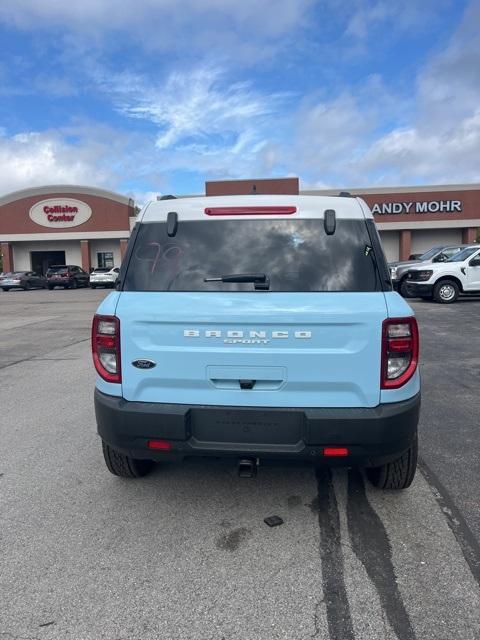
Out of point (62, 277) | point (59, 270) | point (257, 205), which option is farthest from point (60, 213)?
point (257, 205)

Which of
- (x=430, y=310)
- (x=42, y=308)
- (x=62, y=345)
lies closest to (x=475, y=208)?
(x=430, y=310)

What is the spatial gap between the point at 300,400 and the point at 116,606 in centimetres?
140

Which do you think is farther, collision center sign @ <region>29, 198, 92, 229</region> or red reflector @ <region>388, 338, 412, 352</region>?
collision center sign @ <region>29, 198, 92, 229</region>

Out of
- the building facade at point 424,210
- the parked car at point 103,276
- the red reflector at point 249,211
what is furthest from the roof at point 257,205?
the building facade at point 424,210

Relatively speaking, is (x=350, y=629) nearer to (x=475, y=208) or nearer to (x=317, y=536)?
(x=317, y=536)

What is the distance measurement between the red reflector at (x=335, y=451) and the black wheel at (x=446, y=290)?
15.8 metres

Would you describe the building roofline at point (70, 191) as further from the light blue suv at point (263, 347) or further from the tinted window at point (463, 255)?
the light blue suv at point (263, 347)

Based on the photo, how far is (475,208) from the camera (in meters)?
38.8

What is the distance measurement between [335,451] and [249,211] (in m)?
1.58

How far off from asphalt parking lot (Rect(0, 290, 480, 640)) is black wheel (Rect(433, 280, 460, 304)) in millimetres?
13303

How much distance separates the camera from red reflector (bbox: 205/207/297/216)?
3.24m

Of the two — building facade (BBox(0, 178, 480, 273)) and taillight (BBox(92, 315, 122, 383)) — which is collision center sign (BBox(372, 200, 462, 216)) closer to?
building facade (BBox(0, 178, 480, 273))

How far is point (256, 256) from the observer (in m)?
3.16

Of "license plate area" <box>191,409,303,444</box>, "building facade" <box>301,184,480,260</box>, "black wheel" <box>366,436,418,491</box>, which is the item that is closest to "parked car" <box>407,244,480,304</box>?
"black wheel" <box>366,436,418,491</box>
